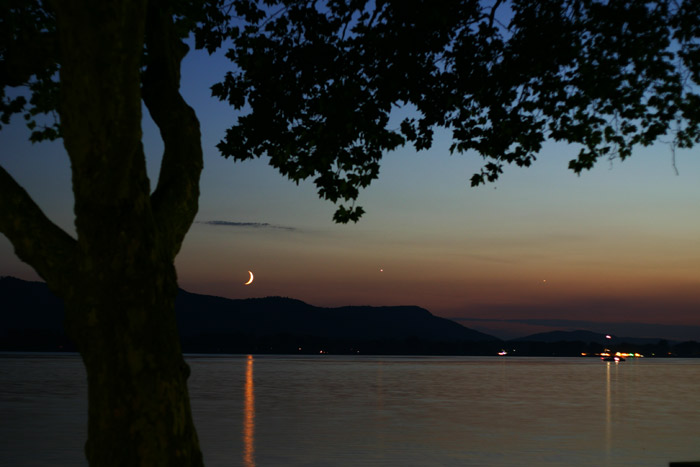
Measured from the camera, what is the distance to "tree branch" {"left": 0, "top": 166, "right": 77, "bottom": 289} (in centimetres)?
907

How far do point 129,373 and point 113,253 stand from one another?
1.21 m

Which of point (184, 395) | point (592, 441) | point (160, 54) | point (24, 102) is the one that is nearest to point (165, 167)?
point (160, 54)

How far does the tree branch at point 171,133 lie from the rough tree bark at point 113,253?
0.71 meters

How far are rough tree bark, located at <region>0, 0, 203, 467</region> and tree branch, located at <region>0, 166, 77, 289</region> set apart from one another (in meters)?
0.01

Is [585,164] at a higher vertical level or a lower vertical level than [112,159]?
higher

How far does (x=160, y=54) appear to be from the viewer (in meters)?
10.6

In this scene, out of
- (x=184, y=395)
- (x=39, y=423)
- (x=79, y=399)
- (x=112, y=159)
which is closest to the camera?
(x=112, y=159)

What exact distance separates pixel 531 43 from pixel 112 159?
8120 mm

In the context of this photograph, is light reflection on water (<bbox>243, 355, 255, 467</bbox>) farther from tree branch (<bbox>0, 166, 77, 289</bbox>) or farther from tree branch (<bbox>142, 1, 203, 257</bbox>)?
tree branch (<bbox>0, 166, 77, 289</bbox>)

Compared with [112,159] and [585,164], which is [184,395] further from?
[585,164]

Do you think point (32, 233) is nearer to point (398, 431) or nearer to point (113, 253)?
point (113, 253)

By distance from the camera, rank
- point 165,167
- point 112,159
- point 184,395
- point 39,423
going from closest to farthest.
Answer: point 112,159, point 184,395, point 165,167, point 39,423

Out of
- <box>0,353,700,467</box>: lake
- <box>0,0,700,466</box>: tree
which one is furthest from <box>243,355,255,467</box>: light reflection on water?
<box>0,0,700,466</box>: tree

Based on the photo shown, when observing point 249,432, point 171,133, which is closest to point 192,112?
point 171,133
